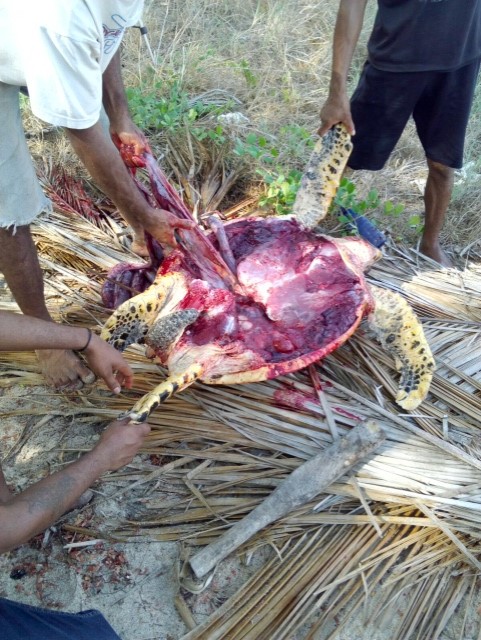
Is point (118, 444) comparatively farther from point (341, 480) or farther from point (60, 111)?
point (60, 111)

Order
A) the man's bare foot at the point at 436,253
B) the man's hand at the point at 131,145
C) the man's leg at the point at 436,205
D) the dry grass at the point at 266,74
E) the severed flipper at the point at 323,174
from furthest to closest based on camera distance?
1. the dry grass at the point at 266,74
2. the man's bare foot at the point at 436,253
3. the man's leg at the point at 436,205
4. the severed flipper at the point at 323,174
5. the man's hand at the point at 131,145

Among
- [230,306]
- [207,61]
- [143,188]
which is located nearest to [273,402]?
[230,306]

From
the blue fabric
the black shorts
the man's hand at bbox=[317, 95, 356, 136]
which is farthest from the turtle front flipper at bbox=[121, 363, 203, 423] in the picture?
the black shorts

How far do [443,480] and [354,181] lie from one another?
2.47 m

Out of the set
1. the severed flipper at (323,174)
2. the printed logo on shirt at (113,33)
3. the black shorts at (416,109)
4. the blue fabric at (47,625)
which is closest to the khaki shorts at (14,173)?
the printed logo on shirt at (113,33)

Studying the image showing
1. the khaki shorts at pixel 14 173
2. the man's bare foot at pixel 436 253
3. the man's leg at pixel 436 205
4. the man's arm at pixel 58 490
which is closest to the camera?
the man's arm at pixel 58 490

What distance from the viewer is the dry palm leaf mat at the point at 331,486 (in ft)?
5.90

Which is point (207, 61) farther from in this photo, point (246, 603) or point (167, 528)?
point (246, 603)

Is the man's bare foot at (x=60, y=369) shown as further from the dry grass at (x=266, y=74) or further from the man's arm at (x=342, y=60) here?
the man's arm at (x=342, y=60)

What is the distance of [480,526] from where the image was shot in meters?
1.94

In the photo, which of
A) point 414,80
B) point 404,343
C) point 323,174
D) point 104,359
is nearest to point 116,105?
point 323,174

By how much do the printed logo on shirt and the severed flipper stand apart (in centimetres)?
114

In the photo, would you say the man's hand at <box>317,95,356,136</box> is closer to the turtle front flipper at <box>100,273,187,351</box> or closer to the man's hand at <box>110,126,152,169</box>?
the man's hand at <box>110,126,152,169</box>

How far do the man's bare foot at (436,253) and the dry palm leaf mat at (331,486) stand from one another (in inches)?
27.0
